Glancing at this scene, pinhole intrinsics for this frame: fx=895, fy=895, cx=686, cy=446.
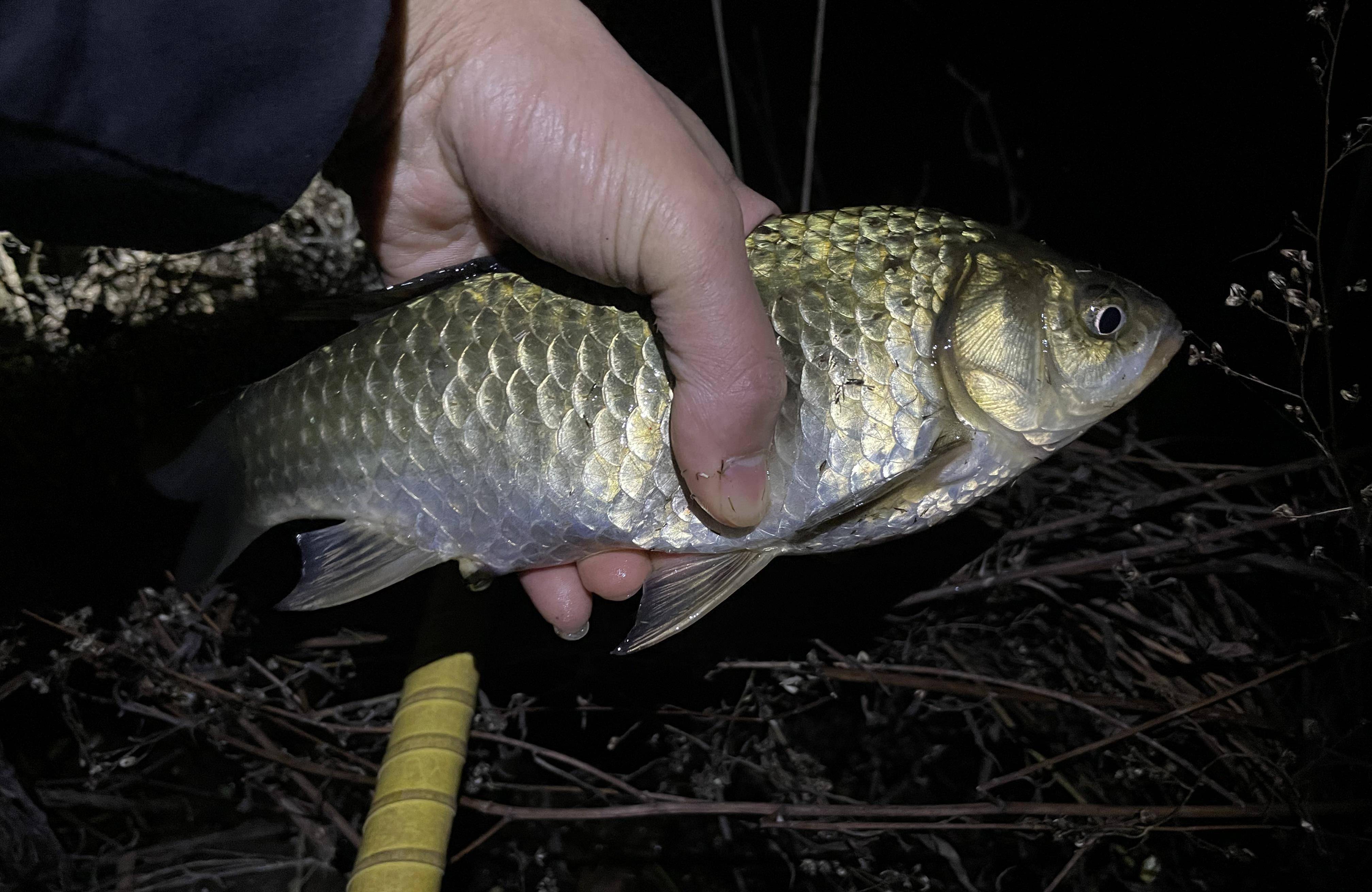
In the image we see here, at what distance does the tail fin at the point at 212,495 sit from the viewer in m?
2.07

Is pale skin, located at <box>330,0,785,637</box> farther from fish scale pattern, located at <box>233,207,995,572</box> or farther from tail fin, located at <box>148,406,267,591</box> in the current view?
tail fin, located at <box>148,406,267,591</box>

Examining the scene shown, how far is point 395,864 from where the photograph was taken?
1960 millimetres

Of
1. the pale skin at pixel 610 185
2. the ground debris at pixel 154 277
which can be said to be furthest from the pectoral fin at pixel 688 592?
the ground debris at pixel 154 277

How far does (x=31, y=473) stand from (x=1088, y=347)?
2969 mm

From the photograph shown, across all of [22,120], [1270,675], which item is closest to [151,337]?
[22,120]

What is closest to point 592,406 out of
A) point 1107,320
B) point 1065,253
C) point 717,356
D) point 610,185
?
point 717,356

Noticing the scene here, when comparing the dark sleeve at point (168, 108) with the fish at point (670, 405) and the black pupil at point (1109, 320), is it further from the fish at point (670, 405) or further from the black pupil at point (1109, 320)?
the black pupil at point (1109, 320)

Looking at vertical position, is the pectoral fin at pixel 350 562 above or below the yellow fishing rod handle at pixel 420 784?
above

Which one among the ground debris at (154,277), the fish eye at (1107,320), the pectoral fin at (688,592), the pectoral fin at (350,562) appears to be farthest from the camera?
the ground debris at (154,277)

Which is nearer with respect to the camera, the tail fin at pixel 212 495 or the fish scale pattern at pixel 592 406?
the fish scale pattern at pixel 592 406

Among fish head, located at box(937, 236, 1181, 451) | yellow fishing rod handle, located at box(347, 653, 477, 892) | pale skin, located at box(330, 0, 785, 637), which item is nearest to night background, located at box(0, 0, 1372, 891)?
yellow fishing rod handle, located at box(347, 653, 477, 892)

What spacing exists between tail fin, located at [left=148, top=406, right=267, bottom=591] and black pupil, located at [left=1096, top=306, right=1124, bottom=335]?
1.90 meters

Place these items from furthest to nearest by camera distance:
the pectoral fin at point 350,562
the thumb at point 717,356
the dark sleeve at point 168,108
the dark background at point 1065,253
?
1. the dark background at point 1065,253
2. the pectoral fin at point 350,562
3. the thumb at point 717,356
4. the dark sleeve at point 168,108

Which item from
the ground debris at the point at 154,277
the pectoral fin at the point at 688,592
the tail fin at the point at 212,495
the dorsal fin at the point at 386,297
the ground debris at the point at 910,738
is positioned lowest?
the ground debris at the point at 910,738
